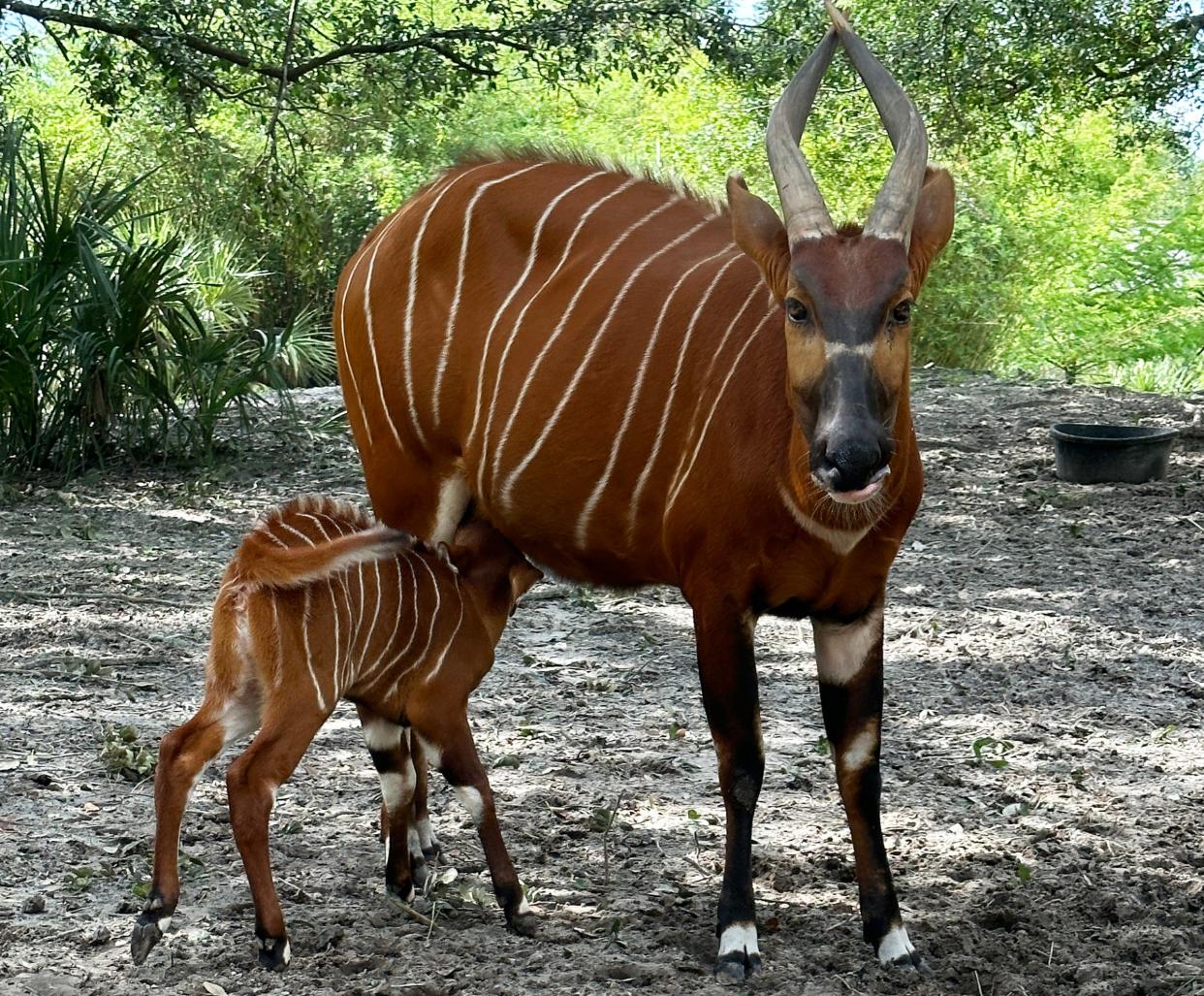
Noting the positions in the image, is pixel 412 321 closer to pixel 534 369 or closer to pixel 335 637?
pixel 534 369

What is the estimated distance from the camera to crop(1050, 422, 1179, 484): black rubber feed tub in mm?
7441

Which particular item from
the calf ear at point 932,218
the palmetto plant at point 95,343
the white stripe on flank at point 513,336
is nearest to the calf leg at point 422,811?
the white stripe on flank at point 513,336

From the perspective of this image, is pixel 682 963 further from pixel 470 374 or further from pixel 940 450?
pixel 940 450

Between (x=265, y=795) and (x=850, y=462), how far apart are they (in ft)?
4.17

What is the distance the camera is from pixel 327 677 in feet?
9.97

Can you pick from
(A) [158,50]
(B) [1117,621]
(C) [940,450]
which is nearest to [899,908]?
(B) [1117,621]

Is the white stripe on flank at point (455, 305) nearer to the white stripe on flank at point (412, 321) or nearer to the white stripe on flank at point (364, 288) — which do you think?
the white stripe on flank at point (412, 321)

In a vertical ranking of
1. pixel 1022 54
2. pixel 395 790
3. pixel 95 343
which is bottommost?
pixel 395 790

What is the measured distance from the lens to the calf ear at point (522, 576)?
3.69m

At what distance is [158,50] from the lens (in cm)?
862

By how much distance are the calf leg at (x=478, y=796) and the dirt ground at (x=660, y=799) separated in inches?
3.1

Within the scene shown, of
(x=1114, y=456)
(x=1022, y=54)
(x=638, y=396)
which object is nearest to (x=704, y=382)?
(x=638, y=396)

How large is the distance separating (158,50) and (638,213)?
5847mm

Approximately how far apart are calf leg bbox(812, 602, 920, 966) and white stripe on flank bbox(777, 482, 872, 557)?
25 cm
